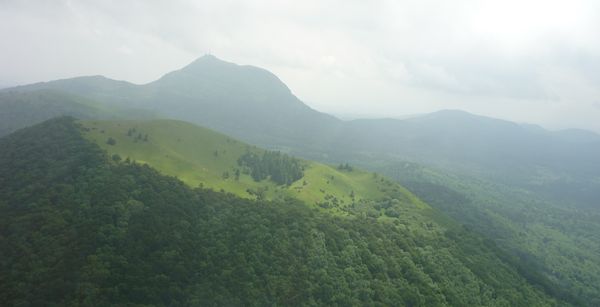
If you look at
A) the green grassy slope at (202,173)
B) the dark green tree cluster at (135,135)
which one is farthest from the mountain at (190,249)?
the dark green tree cluster at (135,135)

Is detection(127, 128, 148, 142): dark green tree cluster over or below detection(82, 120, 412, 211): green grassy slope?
over

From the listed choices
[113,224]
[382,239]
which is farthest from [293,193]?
[113,224]

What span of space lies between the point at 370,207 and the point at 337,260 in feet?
202

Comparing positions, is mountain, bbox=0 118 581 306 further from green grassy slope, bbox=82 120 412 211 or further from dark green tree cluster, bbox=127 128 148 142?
dark green tree cluster, bbox=127 128 148 142

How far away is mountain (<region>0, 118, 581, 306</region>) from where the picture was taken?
3440 inches

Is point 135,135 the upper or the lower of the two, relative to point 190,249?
upper

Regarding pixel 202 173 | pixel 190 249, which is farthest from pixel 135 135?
pixel 190 249

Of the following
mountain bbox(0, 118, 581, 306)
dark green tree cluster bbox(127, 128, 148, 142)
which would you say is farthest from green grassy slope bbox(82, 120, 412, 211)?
mountain bbox(0, 118, 581, 306)

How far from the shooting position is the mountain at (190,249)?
8738 cm

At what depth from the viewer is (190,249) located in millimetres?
103312

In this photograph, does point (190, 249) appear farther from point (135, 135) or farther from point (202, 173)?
point (135, 135)

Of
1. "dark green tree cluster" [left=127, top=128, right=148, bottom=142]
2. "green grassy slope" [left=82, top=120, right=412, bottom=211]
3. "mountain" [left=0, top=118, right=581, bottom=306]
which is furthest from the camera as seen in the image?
"dark green tree cluster" [left=127, top=128, right=148, bottom=142]

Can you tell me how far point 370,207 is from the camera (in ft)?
572

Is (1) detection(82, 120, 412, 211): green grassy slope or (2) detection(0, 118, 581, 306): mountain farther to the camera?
(1) detection(82, 120, 412, 211): green grassy slope
